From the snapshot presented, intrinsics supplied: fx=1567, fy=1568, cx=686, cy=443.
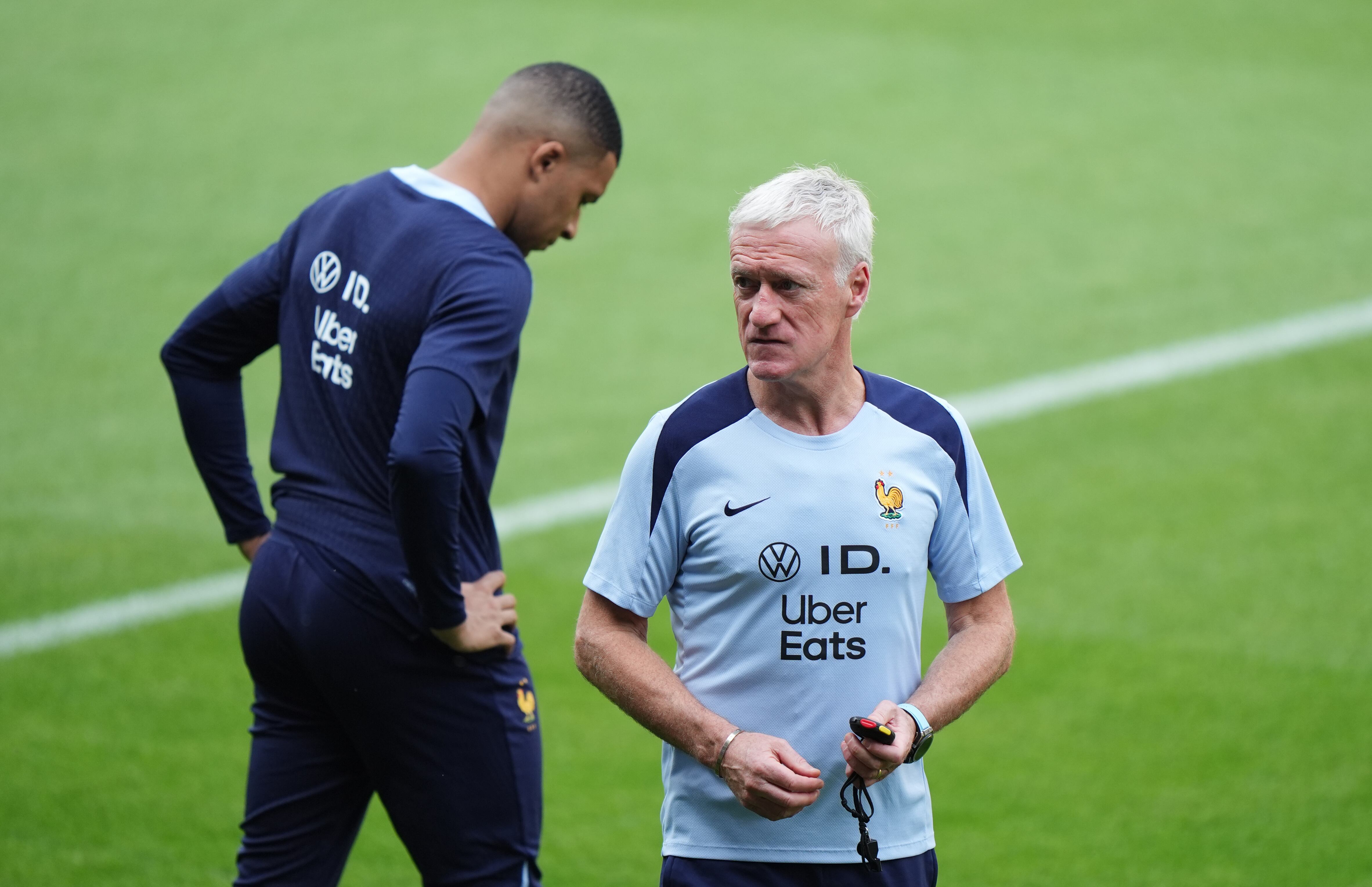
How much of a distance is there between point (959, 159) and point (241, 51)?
25.6 feet

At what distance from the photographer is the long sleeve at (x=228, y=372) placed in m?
4.11

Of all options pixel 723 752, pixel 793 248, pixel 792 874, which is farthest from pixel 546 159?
pixel 792 874

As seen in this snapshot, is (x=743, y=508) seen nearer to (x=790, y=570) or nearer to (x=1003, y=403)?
(x=790, y=570)

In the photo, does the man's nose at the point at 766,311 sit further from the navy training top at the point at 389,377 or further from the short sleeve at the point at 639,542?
the navy training top at the point at 389,377

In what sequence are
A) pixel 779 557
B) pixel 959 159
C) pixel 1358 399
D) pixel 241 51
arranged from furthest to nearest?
pixel 241 51
pixel 959 159
pixel 1358 399
pixel 779 557

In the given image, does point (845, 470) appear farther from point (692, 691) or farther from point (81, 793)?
point (81, 793)

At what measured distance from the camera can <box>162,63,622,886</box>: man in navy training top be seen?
3.71 meters

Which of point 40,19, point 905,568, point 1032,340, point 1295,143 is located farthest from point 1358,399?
point 40,19

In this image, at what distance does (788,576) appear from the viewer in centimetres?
328

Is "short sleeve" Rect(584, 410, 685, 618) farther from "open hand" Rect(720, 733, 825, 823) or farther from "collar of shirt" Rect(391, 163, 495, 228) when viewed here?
"collar of shirt" Rect(391, 163, 495, 228)

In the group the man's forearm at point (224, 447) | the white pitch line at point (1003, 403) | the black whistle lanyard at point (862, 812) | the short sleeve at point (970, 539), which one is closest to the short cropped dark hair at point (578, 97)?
the man's forearm at point (224, 447)

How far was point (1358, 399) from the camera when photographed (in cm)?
1033

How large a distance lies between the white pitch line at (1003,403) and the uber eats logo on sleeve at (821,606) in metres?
4.94

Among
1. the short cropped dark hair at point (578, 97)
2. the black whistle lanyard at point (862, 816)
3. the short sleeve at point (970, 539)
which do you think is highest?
the short cropped dark hair at point (578, 97)
